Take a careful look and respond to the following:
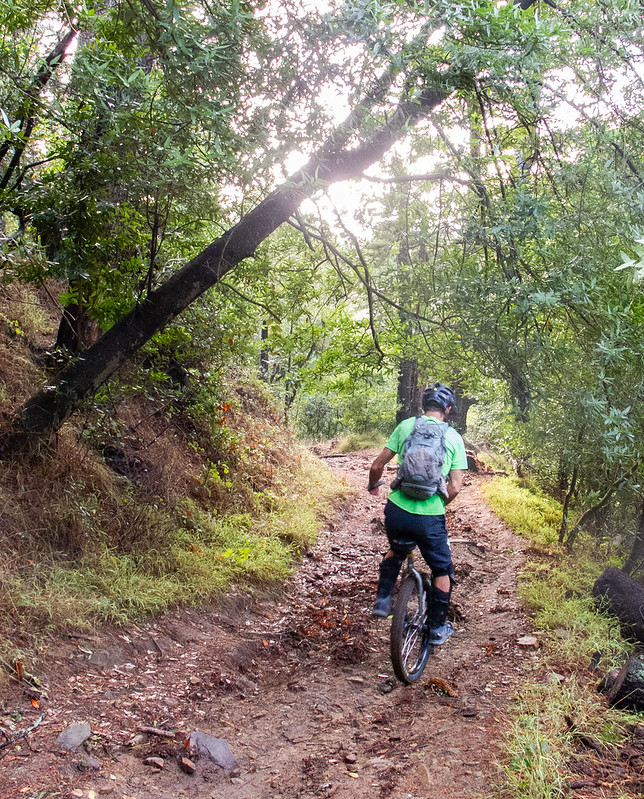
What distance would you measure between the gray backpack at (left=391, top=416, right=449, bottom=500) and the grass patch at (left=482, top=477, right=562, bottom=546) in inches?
170

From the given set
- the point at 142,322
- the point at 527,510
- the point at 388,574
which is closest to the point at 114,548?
the point at 142,322

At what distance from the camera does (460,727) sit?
3.74m

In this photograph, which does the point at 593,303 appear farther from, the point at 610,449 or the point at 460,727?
the point at 460,727

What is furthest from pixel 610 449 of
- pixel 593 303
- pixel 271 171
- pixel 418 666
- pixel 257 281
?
pixel 257 281

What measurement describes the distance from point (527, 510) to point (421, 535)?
5651 mm

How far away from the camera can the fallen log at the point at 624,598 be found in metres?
5.00

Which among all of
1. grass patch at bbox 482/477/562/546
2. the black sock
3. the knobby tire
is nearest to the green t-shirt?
the knobby tire

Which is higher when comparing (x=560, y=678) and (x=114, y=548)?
(x=560, y=678)

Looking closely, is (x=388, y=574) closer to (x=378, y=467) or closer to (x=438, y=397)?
(x=378, y=467)

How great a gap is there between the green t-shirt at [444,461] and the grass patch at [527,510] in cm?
408

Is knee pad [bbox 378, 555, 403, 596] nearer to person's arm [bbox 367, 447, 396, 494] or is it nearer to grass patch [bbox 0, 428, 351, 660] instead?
person's arm [bbox 367, 447, 396, 494]

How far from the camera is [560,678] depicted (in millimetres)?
4242

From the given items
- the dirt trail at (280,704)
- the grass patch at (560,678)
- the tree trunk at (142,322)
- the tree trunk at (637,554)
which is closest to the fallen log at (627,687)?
the grass patch at (560,678)

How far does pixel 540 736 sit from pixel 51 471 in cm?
478
